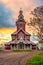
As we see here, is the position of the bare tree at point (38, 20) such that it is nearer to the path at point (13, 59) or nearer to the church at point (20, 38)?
the path at point (13, 59)

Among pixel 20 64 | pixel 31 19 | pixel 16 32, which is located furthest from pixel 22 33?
pixel 20 64

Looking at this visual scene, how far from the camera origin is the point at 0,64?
23.6 metres

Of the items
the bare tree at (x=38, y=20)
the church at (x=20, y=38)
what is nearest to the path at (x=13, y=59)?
the bare tree at (x=38, y=20)

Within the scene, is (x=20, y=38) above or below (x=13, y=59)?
above

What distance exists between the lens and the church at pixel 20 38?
76750 mm

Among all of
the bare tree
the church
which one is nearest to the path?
the bare tree

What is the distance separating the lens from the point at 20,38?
3068 inches

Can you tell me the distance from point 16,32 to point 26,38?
3.79 metres

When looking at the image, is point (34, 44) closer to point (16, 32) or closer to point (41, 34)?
point (16, 32)

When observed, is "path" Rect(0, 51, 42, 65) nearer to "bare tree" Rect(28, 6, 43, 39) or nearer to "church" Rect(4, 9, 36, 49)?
"bare tree" Rect(28, 6, 43, 39)

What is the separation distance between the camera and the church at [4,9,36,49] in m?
76.8

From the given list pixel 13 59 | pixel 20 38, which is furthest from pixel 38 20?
pixel 20 38

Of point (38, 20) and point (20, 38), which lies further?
point (20, 38)

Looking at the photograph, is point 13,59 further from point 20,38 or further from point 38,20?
point 20,38
